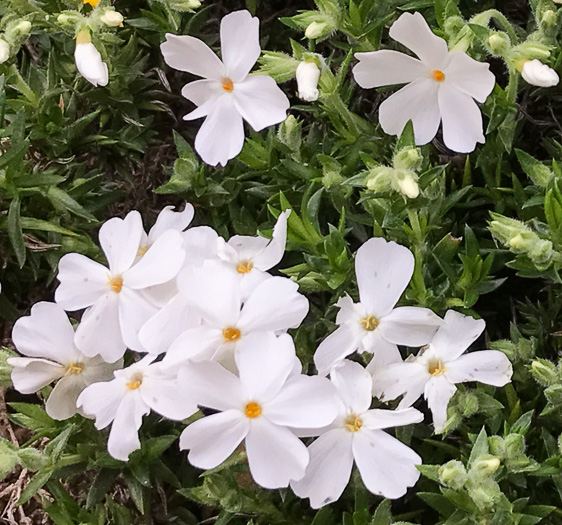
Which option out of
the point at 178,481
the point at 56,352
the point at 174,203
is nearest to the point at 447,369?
the point at 178,481

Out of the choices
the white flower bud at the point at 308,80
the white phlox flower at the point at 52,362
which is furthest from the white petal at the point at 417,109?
the white phlox flower at the point at 52,362

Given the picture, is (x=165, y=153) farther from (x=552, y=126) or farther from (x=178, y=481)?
(x=552, y=126)

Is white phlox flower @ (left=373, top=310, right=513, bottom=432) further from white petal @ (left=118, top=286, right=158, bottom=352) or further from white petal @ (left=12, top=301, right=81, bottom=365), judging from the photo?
white petal @ (left=12, top=301, right=81, bottom=365)

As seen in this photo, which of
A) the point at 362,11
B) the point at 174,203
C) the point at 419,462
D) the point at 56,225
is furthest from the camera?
the point at 174,203

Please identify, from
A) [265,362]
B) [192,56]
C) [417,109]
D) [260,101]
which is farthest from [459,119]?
[265,362]

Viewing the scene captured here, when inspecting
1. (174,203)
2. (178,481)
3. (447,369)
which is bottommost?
(178,481)

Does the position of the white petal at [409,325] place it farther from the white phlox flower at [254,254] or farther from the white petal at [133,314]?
the white petal at [133,314]

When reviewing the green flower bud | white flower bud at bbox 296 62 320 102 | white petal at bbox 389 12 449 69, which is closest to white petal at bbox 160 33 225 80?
white flower bud at bbox 296 62 320 102

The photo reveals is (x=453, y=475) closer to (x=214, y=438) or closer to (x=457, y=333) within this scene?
(x=457, y=333)
